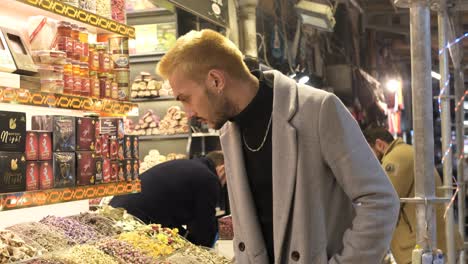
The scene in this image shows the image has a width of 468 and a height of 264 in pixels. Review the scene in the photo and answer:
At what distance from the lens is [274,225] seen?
2588 millimetres

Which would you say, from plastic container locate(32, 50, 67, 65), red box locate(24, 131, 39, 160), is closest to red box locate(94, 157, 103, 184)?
red box locate(24, 131, 39, 160)

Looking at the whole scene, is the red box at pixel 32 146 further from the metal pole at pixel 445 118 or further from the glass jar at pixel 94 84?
the metal pole at pixel 445 118

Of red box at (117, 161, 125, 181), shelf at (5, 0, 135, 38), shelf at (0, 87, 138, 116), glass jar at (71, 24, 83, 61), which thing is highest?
shelf at (5, 0, 135, 38)

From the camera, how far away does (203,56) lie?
8.48 feet

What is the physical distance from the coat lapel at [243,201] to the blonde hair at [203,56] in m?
0.26

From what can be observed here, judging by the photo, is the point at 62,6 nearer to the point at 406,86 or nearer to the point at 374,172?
the point at 374,172

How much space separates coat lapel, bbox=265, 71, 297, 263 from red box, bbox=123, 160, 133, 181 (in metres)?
2.80

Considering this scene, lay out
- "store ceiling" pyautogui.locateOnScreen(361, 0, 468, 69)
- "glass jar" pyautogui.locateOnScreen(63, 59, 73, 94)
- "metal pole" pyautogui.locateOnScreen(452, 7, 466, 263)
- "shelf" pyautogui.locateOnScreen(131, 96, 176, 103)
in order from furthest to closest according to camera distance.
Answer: "store ceiling" pyautogui.locateOnScreen(361, 0, 468, 69) → "metal pole" pyautogui.locateOnScreen(452, 7, 466, 263) → "shelf" pyautogui.locateOnScreen(131, 96, 176, 103) → "glass jar" pyautogui.locateOnScreen(63, 59, 73, 94)

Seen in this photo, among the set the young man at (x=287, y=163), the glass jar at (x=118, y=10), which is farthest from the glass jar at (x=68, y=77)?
the young man at (x=287, y=163)

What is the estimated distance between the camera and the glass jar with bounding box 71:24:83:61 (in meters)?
4.74

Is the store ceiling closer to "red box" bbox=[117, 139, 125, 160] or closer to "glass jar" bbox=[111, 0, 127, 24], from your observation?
"glass jar" bbox=[111, 0, 127, 24]

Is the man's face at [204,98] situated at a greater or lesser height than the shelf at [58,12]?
lesser

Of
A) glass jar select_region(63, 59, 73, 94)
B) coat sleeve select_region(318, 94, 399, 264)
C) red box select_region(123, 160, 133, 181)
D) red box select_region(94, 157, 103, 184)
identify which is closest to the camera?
coat sleeve select_region(318, 94, 399, 264)

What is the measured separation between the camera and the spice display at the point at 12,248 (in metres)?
3.74
